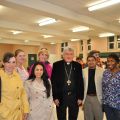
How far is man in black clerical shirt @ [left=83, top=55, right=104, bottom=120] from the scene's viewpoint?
306 cm

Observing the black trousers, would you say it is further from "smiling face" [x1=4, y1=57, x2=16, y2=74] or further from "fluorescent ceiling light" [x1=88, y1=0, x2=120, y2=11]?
"fluorescent ceiling light" [x1=88, y1=0, x2=120, y2=11]

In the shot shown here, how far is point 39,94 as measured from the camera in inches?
104

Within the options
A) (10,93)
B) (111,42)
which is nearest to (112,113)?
(10,93)

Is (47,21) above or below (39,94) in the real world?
above

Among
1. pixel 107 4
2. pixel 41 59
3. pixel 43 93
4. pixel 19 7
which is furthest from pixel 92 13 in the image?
pixel 43 93

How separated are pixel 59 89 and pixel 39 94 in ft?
1.89

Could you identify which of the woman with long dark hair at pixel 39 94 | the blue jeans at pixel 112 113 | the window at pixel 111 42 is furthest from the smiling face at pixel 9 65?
the window at pixel 111 42

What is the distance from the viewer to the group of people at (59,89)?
7.67 ft

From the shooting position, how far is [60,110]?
321 cm

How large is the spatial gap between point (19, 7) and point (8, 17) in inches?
109

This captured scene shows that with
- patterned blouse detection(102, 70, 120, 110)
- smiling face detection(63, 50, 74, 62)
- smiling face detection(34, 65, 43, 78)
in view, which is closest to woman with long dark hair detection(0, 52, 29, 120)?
smiling face detection(34, 65, 43, 78)

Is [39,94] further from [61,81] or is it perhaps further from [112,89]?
[112,89]

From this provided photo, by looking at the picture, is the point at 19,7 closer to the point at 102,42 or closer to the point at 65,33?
the point at 65,33

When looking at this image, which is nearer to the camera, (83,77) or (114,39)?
(83,77)
